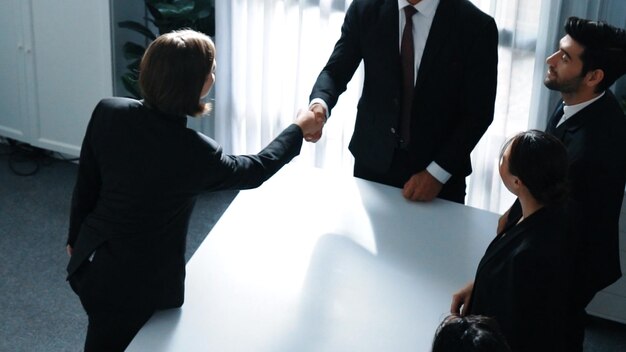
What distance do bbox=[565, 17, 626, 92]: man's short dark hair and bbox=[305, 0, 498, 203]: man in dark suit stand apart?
313 mm

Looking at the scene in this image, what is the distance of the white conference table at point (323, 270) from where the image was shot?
2025 mm

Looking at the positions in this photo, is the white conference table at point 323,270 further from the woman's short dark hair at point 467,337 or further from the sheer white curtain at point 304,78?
the sheer white curtain at point 304,78

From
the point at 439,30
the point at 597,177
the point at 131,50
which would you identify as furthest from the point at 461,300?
the point at 131,50

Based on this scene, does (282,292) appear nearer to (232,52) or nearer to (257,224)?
(257,224)

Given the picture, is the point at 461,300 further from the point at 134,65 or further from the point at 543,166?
the point at 134,65

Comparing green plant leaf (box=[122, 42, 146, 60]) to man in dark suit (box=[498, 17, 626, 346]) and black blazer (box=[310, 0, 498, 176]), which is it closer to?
black blazer (box=[310, 0, 498, 176])

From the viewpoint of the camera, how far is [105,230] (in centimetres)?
209

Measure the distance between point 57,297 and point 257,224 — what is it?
54.9 inches

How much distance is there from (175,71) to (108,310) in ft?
1.98

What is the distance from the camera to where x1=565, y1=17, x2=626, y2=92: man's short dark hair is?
2479 mm

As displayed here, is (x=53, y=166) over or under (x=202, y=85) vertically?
under

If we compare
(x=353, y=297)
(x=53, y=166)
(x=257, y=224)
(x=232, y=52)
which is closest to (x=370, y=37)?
(x=257, y=224)

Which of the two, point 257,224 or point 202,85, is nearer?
point 202,85

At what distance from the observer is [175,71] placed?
2037mm
